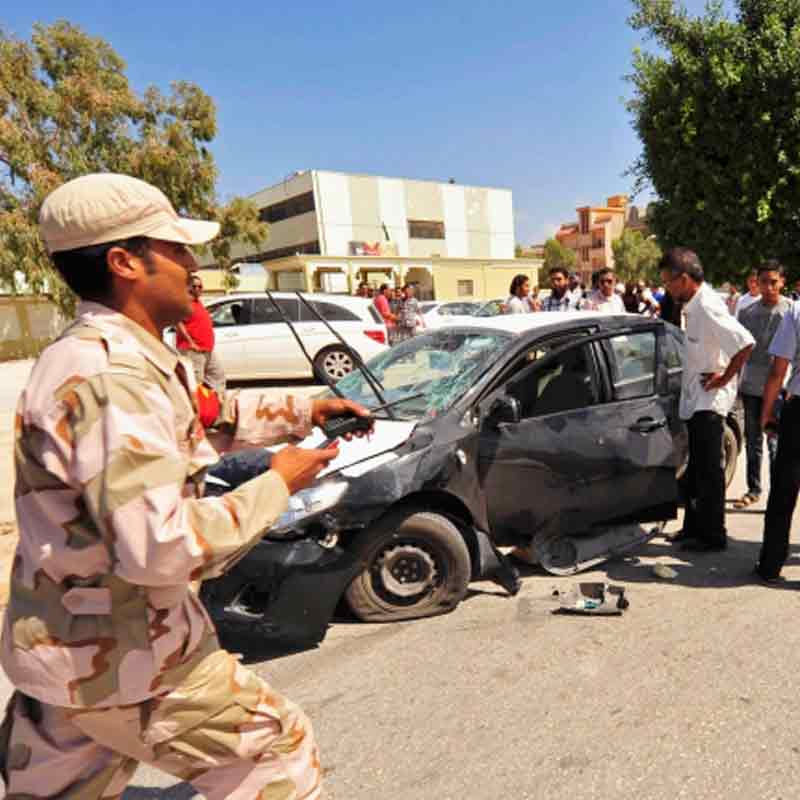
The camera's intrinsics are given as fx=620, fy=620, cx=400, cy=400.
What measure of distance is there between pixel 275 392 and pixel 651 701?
187 cm

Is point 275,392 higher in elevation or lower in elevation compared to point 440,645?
higher

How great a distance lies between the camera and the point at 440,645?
9.27 feet

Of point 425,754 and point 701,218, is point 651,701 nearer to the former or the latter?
point 425,754

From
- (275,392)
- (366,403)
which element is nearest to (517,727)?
(275,392)

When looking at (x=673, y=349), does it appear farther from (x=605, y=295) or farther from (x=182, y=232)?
(x=182, y=232)

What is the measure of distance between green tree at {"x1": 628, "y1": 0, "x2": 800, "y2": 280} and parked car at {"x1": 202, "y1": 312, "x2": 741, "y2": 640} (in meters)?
8.81

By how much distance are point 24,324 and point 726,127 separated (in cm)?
2084

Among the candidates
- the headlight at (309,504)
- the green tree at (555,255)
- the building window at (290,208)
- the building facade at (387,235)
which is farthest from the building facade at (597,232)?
the headlight at (309,504)

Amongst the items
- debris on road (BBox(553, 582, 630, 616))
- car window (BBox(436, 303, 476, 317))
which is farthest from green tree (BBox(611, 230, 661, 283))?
debris on road (BBox(553, 582, 630, 616))

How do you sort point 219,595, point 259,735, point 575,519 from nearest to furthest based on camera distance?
point 259,735 → point 219,595 → point 575,519

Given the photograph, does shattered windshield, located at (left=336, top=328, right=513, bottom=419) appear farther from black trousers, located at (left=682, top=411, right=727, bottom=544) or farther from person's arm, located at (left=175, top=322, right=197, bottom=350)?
person's arm, located at (left=175, top=322, right=197, bottom=350)

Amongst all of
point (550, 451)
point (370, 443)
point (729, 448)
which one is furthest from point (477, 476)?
point (729, 448)

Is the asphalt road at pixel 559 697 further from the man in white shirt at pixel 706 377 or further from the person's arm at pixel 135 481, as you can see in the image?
the person's arm at pixel 135 481

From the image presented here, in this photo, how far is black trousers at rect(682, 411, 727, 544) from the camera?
11.8 ft
